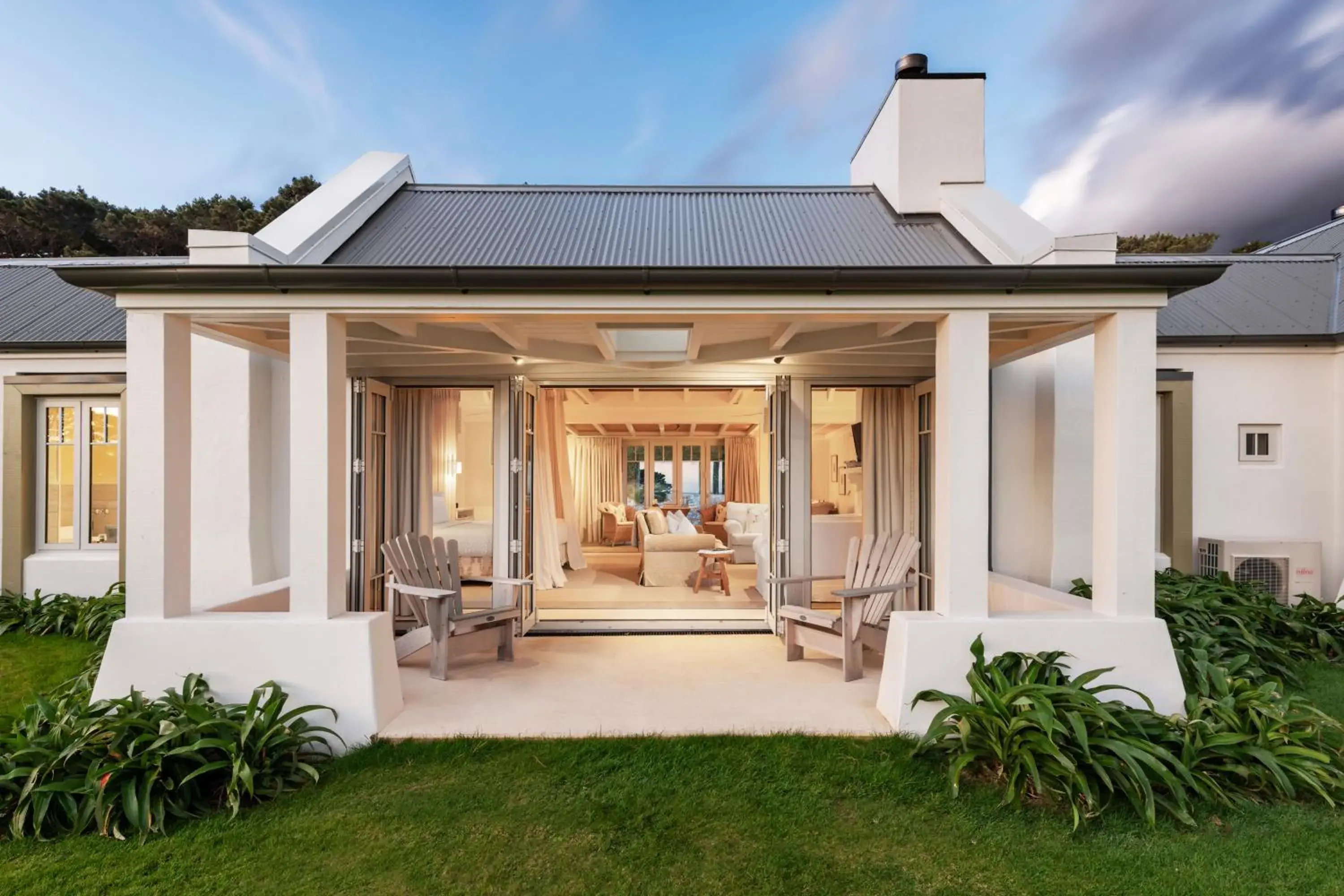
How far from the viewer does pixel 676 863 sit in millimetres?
2303

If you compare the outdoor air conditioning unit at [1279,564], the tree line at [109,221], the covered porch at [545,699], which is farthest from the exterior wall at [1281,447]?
the tree line at [109,221]

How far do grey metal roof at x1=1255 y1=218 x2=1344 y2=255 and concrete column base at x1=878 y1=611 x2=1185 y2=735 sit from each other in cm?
597

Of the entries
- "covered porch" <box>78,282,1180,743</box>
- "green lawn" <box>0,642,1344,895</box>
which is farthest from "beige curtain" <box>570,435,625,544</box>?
"green lawn" <box>0,642,1344,895</box>

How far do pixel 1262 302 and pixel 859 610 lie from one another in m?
5.21

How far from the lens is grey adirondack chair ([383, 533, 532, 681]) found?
4.09 metres

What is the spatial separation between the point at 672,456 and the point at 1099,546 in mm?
10086

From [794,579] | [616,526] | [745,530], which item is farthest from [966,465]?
[616,526]

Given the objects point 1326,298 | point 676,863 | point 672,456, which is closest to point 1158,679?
point 676,863

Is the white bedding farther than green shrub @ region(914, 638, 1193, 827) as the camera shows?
Yes

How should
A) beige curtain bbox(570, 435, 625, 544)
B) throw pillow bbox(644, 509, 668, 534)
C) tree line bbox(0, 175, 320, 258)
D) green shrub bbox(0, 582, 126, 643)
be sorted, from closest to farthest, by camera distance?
green shrub bbox(0, 582, 126, 643), throw pillow bbox(644, 509, 668, 534), beige curtain bbox(570, 435, 625, 544), tree line bbox(0, 175, 320, 258)

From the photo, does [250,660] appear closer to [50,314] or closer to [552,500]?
[552,500]

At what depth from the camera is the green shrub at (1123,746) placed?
102 inches

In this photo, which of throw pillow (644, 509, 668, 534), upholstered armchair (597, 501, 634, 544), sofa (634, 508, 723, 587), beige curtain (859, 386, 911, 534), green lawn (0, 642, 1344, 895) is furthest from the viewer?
upholstered armchair (597, 501, 634, 544)

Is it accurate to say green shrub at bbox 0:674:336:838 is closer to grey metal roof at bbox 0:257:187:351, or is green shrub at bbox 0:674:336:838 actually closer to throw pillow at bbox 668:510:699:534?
grey metal roof at bbox 0:257:187:351
